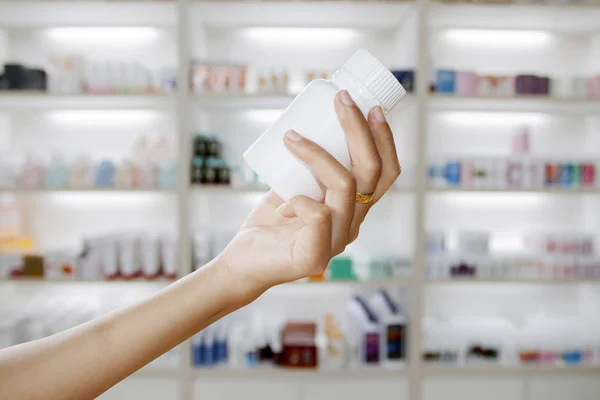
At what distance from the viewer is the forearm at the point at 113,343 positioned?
625 millimetres

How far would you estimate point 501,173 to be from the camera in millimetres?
2330

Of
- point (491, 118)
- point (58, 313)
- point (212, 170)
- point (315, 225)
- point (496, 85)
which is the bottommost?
point (58, 313)

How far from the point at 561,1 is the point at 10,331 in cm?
326

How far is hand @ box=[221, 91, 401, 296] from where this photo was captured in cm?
62

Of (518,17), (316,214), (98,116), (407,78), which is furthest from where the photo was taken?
(98,116)

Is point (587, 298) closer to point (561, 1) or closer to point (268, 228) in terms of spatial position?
point (561, 1)

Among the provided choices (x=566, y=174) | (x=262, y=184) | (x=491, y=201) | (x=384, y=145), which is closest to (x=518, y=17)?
(x=566, y=174)

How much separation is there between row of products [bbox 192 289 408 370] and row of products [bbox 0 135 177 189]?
33.1 inches

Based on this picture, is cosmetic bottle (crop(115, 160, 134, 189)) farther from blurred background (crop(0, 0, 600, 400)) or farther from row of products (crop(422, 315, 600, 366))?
row of products (crop(422, 315, 600, 366))

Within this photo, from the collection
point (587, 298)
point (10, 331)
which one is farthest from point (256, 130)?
point (587, 298)

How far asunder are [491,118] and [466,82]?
0.53 m

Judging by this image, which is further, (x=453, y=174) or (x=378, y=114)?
(x=453, y=174)

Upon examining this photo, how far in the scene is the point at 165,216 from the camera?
2.75m

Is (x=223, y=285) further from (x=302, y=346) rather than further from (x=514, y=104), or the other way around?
(x=514, y=104)
